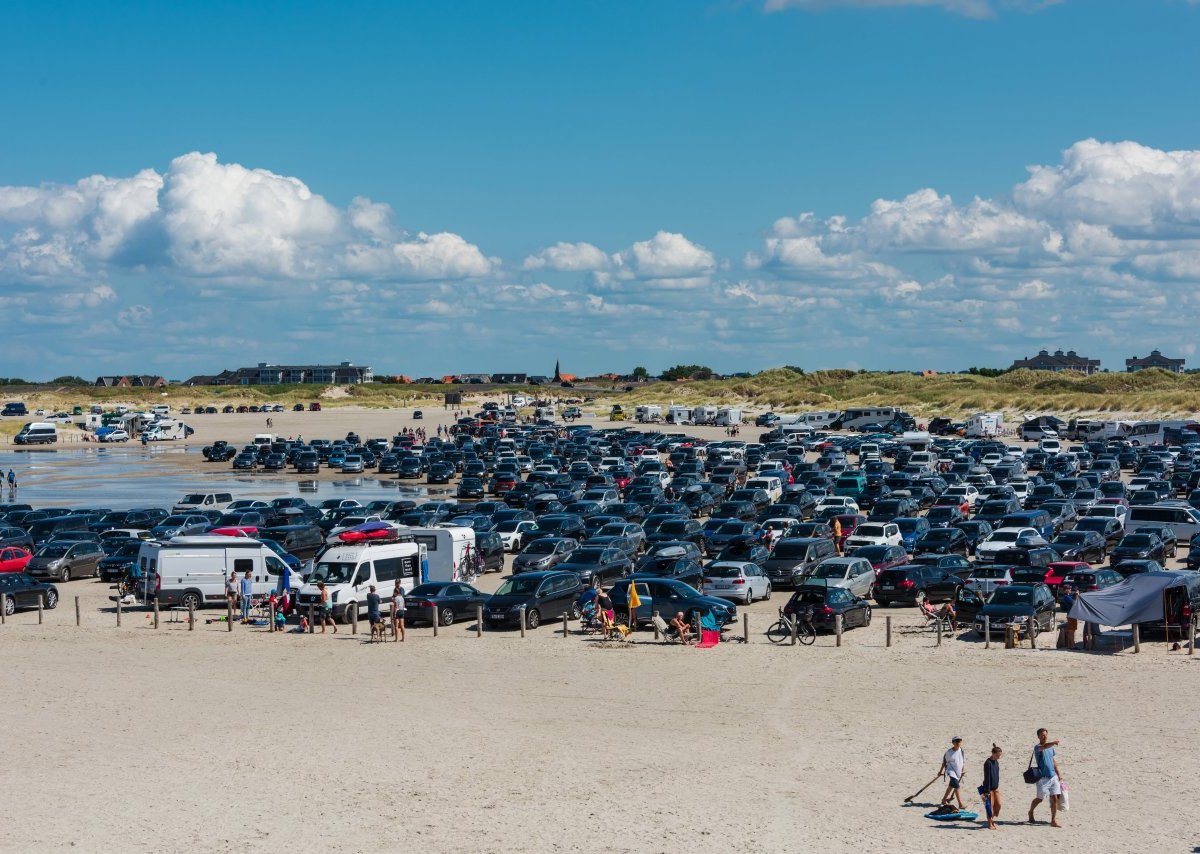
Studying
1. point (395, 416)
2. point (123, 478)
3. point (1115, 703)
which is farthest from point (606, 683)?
point (395, 416)

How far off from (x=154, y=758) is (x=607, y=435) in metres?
90.7

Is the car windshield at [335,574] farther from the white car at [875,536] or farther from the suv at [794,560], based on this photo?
the white car at [875,536]

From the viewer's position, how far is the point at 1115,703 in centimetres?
2277

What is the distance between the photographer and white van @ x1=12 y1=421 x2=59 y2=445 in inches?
4478

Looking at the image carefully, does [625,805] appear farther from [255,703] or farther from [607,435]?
[607,435]

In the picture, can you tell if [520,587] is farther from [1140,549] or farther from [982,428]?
[982,428]

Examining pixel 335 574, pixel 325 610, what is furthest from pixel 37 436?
pixel 325 610

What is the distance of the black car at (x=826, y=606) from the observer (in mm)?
29344

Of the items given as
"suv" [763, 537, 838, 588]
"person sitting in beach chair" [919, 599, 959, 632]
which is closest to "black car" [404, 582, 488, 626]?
"suv" [763, 537, 838, 588]

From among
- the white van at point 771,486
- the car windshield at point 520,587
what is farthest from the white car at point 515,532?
the white van at point 771,486

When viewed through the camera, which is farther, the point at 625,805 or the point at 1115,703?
the point at 1115,703

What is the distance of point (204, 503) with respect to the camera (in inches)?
2288

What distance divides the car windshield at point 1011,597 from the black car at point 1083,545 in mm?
8427

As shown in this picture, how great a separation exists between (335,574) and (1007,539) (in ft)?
64.1
